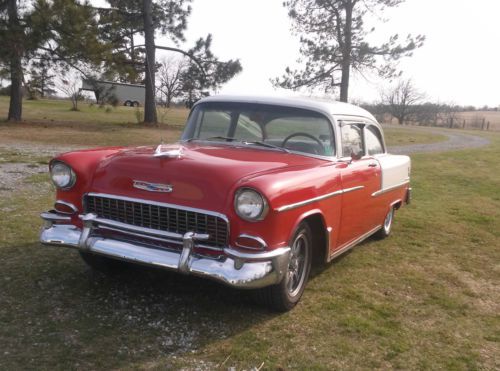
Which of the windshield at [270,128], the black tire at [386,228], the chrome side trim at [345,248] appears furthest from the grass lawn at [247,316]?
the windshield at [270,128]

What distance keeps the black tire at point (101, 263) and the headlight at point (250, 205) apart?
153 cm

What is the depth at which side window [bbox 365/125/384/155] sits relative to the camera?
5.32m

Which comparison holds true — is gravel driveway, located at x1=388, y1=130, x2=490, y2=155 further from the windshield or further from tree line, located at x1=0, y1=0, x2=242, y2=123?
the windshield

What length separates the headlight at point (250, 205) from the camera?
322 centimetres

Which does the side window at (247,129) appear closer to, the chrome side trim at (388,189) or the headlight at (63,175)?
the chrome side trim at (388,189)

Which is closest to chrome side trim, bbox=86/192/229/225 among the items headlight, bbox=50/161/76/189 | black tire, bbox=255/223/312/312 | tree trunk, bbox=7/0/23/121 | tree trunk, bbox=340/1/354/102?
headlight, bbox=50/161/76/189

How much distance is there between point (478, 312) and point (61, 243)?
3343 millimetres

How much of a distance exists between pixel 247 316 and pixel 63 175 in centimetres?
182

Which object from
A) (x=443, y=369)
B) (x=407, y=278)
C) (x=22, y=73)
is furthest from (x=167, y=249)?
(x=22, y=73)

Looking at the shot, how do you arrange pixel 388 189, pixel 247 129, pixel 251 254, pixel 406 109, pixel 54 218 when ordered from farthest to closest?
pixel 406 109 < pixel 388 189 < pixel 247 129 < pixel 54 218 < pixel 251 254

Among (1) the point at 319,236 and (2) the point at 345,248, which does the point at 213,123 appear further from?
(2) the point at 345,248

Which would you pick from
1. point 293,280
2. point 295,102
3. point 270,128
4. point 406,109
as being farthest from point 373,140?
point 406,109

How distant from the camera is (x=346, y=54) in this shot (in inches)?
931

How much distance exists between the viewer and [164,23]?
22.9 m
